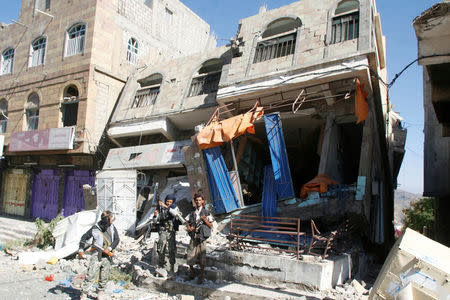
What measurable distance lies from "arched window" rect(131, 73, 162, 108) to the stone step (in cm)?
1023

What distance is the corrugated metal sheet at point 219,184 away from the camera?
34.0 ft

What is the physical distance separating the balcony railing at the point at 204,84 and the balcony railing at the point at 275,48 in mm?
2680

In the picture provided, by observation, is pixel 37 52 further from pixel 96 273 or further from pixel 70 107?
pixel 96 273

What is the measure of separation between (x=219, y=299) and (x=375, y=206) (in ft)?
21.0

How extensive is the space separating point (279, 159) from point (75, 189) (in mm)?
11601

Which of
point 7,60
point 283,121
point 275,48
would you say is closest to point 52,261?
point 283,121

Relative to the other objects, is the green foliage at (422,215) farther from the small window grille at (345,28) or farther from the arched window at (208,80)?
the arched window at (208,80)

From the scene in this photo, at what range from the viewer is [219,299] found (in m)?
5.96

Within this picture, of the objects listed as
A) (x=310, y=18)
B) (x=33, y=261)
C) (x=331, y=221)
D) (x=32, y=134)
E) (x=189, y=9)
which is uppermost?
(x=189, y=9)

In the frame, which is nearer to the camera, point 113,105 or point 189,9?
point 113,105

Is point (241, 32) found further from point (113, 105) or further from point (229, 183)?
point (113, 105)

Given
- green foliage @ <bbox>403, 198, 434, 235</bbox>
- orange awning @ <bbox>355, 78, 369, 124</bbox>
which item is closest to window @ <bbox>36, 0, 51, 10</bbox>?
orange awning @ <bbox>355, 78, 369, 124</bbox>

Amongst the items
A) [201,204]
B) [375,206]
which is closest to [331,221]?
Answer: [375,206]

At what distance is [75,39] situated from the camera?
16.8 m
